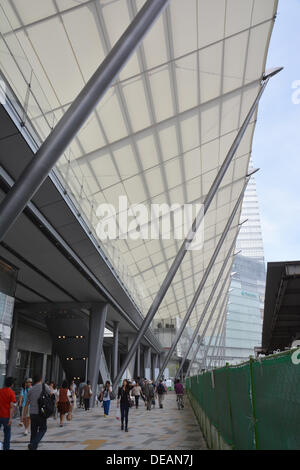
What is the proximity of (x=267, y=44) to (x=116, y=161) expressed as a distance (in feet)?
30.8

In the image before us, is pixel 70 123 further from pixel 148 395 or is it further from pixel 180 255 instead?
pixel 148 395

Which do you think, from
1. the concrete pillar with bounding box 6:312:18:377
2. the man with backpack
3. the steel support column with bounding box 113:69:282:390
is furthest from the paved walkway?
the concrete pillar with bounding box 6:312:18:377

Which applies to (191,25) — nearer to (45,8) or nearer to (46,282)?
(45,8)

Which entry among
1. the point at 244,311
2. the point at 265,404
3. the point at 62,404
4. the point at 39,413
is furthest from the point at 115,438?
the point at 244,311

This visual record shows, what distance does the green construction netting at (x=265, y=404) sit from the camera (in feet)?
7.65

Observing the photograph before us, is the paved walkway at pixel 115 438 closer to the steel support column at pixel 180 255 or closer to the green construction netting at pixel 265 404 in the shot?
the green construction netting at pixel 265 404

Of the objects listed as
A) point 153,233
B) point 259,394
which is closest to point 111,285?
point 153,233

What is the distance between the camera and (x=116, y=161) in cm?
1986

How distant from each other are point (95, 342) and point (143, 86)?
14.2 metres

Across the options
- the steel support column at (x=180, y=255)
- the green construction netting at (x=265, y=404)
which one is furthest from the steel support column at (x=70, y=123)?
the steel support column at (x=180, y=255)

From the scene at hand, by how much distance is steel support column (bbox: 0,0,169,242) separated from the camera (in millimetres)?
7475

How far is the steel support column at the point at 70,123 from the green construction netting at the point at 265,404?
4.96 meters

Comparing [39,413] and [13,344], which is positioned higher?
[13,344]

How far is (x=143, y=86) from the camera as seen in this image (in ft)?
54.5
